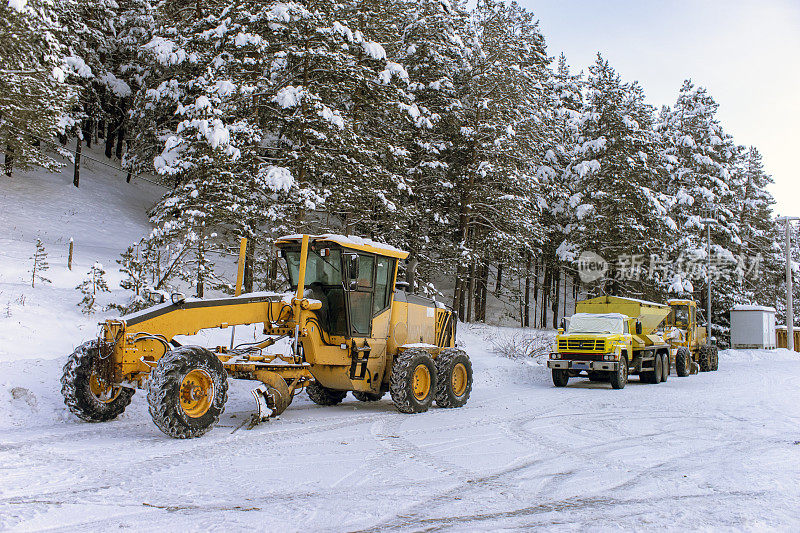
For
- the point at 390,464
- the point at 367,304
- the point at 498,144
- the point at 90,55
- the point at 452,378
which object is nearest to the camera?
the point at 390,464

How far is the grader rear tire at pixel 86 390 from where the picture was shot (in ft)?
25.7

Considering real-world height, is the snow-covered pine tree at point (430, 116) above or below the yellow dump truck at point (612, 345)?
above

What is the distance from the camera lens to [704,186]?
135 ft

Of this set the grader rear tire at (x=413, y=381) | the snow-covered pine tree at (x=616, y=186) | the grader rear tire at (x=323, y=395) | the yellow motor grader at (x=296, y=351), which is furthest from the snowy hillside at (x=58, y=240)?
the snow-covered pine tree at (x=616, y=186)

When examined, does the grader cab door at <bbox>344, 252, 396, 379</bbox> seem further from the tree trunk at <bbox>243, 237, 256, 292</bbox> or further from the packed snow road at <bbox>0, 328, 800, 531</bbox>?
the tree trunk at <bbox>243, 237, 256, 292</bbox>

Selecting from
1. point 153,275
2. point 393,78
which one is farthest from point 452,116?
point 153,275

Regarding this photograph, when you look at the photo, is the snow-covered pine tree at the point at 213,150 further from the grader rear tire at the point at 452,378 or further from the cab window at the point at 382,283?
the grader rear tire at the point at 452,378

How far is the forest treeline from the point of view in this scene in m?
19.1

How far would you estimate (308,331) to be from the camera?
9859 mm

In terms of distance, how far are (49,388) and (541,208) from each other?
2827cm

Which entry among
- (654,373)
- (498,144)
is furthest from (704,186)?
(654,373)

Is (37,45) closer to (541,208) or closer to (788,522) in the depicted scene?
(541,208)

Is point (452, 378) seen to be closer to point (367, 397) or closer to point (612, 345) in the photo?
point (367, 397)

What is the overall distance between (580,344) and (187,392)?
12852 mm
